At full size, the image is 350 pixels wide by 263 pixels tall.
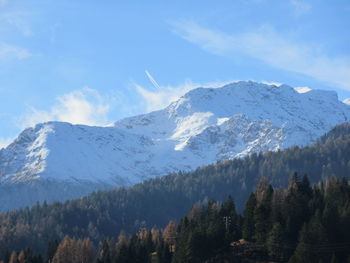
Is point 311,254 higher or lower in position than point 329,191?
lower

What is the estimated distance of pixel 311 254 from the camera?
12000 centimetres

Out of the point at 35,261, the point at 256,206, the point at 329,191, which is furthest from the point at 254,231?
the point at 35,261

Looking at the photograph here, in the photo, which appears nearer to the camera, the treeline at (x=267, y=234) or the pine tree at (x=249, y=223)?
the treeline at (x=267, y=234)

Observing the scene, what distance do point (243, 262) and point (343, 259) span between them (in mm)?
17679

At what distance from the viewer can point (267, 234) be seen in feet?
440

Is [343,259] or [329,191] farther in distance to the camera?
[329,191]

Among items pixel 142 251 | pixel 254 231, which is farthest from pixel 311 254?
pixel 142 251

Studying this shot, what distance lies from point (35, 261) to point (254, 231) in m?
48.7

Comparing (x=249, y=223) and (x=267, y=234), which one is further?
(x=249, y=223)

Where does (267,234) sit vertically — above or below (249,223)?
below

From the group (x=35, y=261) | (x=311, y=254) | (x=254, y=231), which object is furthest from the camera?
(x=35, y=261)

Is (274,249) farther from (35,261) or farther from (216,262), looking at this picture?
(35,261)

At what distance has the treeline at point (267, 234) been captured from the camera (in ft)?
405

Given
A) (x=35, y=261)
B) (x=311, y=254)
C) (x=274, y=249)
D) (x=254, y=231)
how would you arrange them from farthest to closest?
(x=35, y=261)
(x=254, y=231)
(x=274, y=249)
(x=311, y=254)
